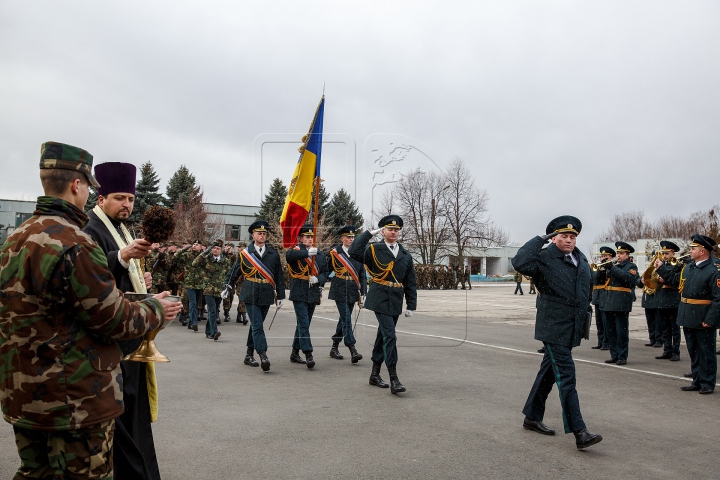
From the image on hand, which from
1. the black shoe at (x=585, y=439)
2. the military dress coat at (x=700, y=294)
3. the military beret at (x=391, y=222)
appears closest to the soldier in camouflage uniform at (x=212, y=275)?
the military beret at (x=391, y=222)

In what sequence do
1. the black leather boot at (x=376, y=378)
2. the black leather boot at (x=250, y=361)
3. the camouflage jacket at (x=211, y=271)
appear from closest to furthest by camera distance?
1. the black leather boot at (x=376, y=378)
2. the black leather boot at (x=250, y=361)
3. the camouflage jacket at (x=211, y=271)

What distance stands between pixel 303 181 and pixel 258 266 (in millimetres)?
2256

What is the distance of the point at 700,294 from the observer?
8.44 metres

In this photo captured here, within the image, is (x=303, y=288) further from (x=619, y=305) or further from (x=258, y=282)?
(x=619, y=305)

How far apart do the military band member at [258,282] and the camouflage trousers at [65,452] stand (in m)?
6.37

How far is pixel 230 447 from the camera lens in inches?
202

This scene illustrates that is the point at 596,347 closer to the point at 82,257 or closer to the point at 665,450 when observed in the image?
the point at 665,450

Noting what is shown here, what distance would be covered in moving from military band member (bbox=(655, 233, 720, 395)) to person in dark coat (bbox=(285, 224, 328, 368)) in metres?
5.48

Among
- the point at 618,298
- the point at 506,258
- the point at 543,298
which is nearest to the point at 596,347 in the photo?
the point at 618,298

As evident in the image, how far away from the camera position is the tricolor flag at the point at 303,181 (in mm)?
11039

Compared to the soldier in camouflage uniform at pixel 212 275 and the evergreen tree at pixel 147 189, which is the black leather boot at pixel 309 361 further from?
the evergreen tree at pixel 147 189

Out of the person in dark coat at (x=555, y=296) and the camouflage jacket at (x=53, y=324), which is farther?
the person in dark coat at (x=555, y=296)

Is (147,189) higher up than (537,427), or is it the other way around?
(147,189)

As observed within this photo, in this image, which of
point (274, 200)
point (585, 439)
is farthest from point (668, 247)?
point (274, 200)
